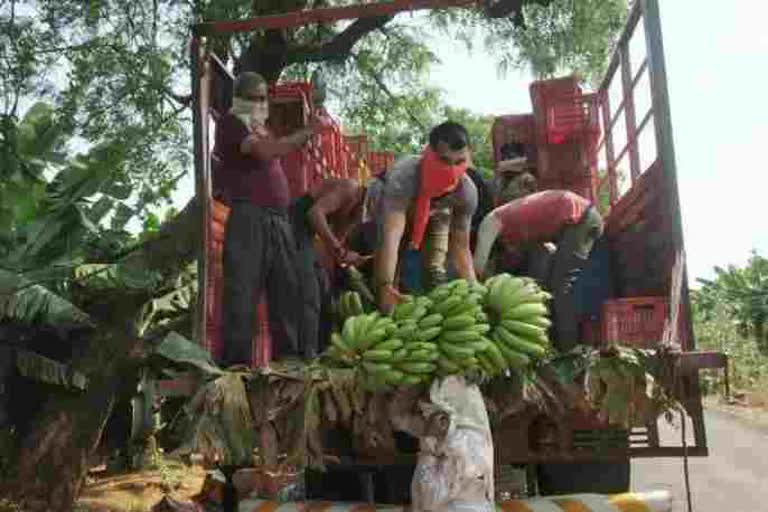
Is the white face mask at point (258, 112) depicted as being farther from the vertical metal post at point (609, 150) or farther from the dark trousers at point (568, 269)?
the vertical metal post at point (609, 150)

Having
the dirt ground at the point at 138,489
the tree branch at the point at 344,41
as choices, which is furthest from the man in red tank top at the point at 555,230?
the dirt ground at the point at 138,489

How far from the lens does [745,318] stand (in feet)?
90.9

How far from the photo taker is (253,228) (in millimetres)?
3879

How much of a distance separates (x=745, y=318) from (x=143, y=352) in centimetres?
2286

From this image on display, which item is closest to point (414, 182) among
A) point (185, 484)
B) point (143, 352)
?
point (143, 352)

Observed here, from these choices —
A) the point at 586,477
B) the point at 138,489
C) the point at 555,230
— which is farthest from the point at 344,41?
the point at 138,489

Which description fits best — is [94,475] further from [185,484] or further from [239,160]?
[239,160]

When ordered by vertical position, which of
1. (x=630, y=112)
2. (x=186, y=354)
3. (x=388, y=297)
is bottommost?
(x=186, y=354)

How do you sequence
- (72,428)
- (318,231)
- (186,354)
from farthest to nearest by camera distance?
1. (72,428)
2. (318,231)
3. (186,354)

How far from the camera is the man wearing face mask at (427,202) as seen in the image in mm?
3914

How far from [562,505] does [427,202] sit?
1.46 meters

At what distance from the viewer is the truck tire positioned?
4000 millimetres

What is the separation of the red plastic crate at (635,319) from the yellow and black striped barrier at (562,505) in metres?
0.65

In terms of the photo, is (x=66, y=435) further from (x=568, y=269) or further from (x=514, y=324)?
(x=514, y=324)
